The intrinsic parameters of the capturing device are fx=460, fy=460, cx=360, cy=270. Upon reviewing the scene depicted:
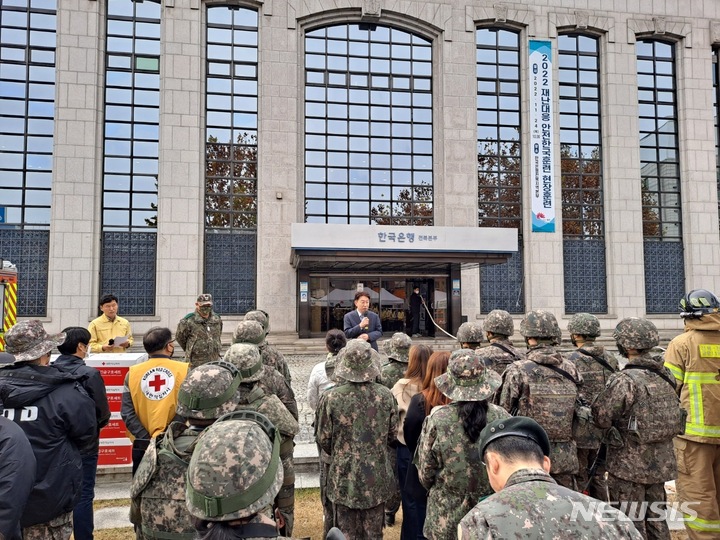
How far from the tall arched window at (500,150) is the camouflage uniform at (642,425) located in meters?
15.1

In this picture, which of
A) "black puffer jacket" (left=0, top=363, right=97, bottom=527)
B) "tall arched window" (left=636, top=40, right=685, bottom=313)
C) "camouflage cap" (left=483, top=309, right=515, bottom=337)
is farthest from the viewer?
"tall arched window" (left=636, top=40, right=685, bottom=313)

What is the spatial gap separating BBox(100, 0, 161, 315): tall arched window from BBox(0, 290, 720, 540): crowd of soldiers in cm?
1397

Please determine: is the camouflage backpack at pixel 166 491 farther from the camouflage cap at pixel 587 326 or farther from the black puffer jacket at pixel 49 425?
the camouflage cap at pixel 587 326

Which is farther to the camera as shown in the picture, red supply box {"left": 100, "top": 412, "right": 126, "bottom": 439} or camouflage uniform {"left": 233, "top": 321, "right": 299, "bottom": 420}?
red supply box {"left": 100, "top": 412, "right": 126, "bottom": 439}

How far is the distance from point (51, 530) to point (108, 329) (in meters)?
4.82

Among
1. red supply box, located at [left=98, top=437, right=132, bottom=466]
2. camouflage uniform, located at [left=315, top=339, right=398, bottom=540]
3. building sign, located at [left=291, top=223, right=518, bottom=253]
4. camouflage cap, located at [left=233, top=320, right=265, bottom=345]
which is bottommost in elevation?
red supply box, located at [left=98, top=437, right=132, bottom=466]

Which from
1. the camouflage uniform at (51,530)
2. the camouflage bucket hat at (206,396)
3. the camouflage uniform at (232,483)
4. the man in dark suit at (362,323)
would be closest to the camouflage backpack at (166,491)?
the camouflage bucket hat at (206,396)

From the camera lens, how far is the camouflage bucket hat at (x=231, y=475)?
150 centimetres

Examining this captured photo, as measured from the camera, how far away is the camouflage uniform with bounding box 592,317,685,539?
387 cm

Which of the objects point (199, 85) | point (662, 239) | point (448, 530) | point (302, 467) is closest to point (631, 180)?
point (662, 239)

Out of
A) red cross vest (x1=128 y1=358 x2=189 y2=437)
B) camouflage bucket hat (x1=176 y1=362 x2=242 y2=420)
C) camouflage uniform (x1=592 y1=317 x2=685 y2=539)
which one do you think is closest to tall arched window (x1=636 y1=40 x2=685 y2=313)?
camouflage uniform (x1=592 y1=317 x2=685 y2=539)

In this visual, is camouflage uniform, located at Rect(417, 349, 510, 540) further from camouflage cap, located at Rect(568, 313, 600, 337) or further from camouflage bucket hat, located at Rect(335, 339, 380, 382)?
camouflage cap, located at Rect(568, 313, 600, 337)

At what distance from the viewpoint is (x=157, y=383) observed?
3.88 meters

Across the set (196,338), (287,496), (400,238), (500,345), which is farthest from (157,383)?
(400,238)
